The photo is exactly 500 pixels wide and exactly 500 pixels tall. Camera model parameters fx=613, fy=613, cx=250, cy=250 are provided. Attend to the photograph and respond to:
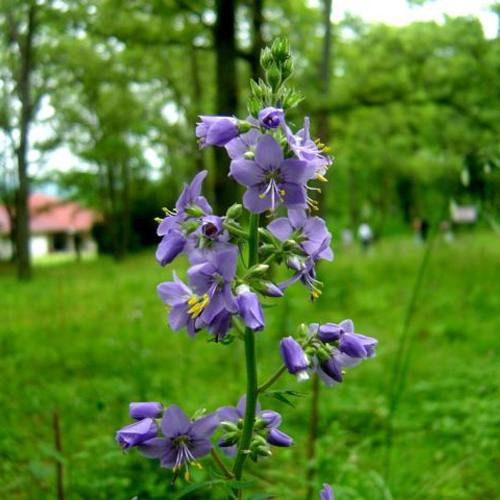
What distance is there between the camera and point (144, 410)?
5.15 ft

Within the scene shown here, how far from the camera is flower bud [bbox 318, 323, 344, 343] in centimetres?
153

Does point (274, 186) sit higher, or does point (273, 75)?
point (273, 75)

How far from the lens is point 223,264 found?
147 cm

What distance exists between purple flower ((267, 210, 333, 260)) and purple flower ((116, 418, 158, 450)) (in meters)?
0.58

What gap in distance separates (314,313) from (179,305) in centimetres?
661

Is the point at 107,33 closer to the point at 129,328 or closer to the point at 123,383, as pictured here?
the point at 129,328

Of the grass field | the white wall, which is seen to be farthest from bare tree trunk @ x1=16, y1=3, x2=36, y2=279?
the white wall

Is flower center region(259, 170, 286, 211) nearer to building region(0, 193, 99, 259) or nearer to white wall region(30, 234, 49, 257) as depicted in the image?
building region(0, 193, 99, 259)

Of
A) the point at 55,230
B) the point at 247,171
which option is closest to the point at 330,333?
the point at 247,171

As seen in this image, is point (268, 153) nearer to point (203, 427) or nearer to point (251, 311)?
point (251, 311)

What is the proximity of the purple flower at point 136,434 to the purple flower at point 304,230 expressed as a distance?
1.91ft

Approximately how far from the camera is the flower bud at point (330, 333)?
5.00ft

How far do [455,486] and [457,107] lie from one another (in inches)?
330

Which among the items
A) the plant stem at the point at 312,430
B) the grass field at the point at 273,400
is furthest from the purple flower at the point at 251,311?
the plant stem at the point at 312,430
